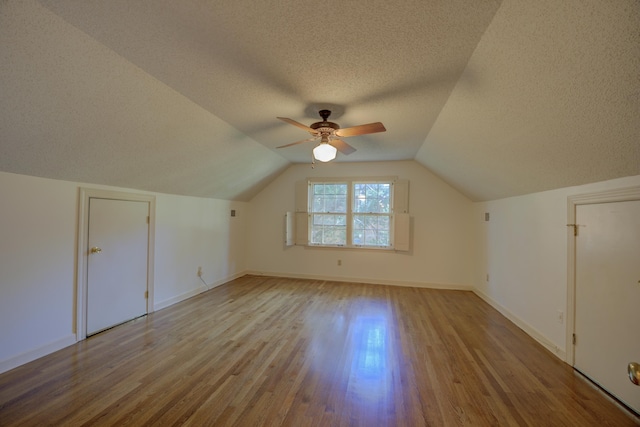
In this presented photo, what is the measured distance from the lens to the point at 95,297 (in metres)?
3.02

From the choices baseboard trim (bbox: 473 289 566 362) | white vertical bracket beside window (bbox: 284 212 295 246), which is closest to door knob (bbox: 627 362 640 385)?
baseboard trim (bbox: 473 289 566 362)

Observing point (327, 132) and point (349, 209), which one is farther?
point (349, 209)

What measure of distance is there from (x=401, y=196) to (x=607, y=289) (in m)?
3.35

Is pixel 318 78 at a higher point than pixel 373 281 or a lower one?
higher

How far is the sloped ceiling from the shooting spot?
1.44 m

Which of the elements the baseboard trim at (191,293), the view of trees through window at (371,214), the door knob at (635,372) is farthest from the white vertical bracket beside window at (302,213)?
the door knob at (635,372)

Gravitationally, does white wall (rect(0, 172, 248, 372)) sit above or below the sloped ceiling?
below

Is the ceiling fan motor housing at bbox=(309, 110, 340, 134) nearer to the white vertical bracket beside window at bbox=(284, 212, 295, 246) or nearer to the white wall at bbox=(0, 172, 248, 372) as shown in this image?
the white wall at bbox=(0, 172, 248, 372)

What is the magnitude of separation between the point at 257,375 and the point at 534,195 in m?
3.48

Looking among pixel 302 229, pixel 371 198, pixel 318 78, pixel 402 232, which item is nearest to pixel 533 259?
pixel 402 232

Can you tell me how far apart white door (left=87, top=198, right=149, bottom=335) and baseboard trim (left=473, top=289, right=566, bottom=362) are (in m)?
4.73

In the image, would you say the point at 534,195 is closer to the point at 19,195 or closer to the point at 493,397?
the point at 493,397

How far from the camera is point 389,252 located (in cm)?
539

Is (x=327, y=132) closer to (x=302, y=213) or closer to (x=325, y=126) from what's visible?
(x=325, y=126)
